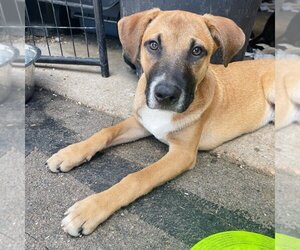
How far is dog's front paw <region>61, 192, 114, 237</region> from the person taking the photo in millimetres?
2166

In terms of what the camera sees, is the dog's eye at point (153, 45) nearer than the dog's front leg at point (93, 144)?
Yes

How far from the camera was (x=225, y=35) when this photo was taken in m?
2.49

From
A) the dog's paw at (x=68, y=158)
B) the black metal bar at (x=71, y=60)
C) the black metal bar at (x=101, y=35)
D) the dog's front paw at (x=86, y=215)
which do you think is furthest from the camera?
the black metal bar at (x=71, y=60)

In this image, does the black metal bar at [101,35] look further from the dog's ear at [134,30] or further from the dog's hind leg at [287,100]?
the dog's hind leg at [287,100]

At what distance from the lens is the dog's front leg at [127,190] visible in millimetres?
2176

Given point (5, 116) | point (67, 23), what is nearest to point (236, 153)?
point (5, 116)

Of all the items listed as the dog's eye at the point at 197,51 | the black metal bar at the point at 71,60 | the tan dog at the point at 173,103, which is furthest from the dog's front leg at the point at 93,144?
the black metal bar at the point at 71,60

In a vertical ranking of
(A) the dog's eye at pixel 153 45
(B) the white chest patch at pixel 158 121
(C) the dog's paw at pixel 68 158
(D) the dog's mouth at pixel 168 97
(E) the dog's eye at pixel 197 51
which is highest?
(A) the dog's eye at pixel 153 45

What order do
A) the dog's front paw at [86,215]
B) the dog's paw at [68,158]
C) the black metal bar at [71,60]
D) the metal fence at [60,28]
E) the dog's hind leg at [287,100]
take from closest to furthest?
the dog's front paw at [86,215] → the dog's paw at [68,158] → the dog's hind leg at [287,100] → the metal fence at [60,28] → the black metal bar at [71,60]

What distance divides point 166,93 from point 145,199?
0.74 m

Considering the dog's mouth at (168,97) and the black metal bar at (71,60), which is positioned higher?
the dog's mouth at (168,97)

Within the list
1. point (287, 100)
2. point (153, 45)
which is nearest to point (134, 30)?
point (153, 45)

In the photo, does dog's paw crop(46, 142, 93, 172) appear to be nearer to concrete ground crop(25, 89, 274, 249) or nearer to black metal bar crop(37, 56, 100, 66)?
concrete ground crop(25, 89, 274, 249)

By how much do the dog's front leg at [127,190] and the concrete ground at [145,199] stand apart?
7 centimetres
